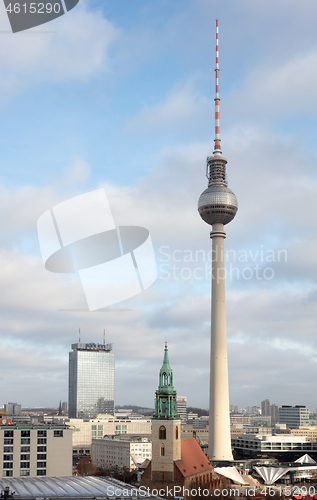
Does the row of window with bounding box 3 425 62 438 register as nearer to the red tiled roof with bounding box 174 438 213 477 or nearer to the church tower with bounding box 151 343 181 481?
the church tower with bounding box 151 343 181 481

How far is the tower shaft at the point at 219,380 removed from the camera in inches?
5979

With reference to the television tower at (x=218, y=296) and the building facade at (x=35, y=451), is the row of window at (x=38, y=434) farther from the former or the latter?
the television tower at (x=218, y=296)

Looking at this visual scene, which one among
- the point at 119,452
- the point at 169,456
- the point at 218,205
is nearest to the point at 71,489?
the point at 169,456

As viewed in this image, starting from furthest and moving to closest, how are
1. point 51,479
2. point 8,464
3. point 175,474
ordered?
1. point 175,474
2. point 8,464
3. point 51,479

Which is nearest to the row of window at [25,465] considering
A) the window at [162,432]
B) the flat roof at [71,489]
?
the window at [162,432]

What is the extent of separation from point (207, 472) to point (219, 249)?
65233 millimetres

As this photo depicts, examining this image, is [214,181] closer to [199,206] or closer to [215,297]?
[199,206]

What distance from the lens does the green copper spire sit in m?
104

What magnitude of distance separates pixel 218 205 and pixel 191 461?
75.4 metres

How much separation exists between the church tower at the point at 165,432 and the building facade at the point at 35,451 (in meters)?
14.4

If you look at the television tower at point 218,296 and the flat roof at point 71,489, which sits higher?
the television tower at point 218,296

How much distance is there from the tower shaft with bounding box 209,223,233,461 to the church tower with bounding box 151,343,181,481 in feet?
160

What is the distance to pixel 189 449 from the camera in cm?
11094

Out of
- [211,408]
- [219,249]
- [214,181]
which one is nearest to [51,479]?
[211,408]
